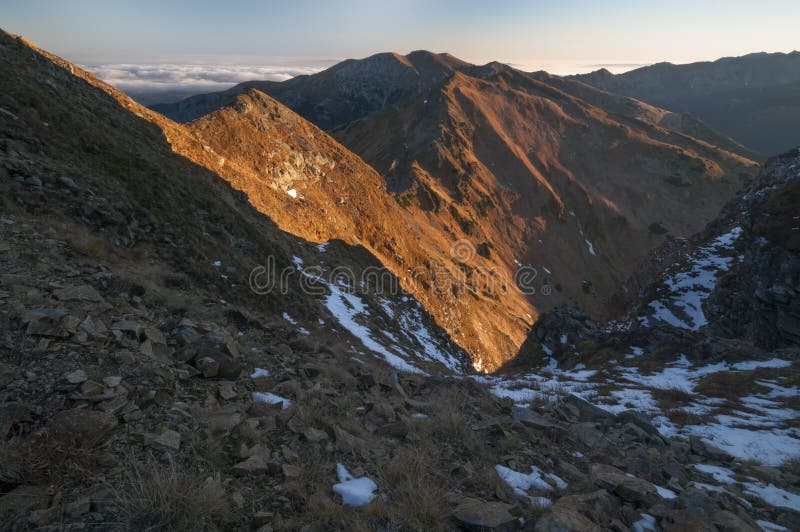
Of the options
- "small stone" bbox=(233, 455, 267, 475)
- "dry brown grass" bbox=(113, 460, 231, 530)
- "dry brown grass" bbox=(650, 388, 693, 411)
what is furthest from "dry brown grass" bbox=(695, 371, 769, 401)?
"dry brown grass" bbox=(113, 460, 231, 530)

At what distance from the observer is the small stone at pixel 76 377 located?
419cm

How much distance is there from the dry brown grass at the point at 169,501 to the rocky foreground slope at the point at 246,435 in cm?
1

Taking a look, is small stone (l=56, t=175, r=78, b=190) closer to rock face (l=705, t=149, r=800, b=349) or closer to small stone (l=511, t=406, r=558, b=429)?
small stone (l=511, t=406, r=558, b=429)

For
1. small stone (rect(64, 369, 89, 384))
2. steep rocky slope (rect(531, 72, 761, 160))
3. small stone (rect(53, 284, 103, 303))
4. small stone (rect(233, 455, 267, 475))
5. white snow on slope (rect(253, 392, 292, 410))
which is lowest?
white snow on slope (rect(253, 392, 292, 410))

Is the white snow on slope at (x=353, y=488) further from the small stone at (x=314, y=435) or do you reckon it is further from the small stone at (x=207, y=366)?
the small stone at (x=207, y=366)

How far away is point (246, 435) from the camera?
4410 millimetres

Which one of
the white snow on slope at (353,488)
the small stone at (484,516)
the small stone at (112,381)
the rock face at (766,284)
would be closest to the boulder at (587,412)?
the small stone at (484,516)

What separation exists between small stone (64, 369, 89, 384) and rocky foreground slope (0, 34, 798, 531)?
0.04 feet

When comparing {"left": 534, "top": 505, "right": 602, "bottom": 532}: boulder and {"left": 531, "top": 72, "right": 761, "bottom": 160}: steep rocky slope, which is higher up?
{"left": 531, "top": 72, "right": 761, "bottom": 160}: steep rocky slope

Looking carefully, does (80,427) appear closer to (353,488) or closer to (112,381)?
(112,381)

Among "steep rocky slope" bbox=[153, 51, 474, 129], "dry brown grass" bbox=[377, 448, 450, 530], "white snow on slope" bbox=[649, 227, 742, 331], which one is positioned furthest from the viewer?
"steep rocky slope" bbox=[153, 51, 474, 129]

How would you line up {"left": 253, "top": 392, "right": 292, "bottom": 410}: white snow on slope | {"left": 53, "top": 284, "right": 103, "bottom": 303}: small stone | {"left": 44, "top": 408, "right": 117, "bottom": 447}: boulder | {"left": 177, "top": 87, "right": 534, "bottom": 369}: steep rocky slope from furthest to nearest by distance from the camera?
{"left": 177, "top": 87, "right": 534, "bottom": 369}: steep rocky slope, {"left": 53, "top": 284, "right": 103, "bottom": 303}: small stone, {"left": 253, "top": 392, "right": 292, "bottom": 410}: white snow on slope, {"left": 44, "top": 408, "right": 117, "bottom": 447}: boulder

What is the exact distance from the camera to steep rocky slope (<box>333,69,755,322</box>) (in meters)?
68.0

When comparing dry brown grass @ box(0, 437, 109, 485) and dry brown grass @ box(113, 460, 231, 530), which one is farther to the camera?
dry brown grass @ box(0, 437, 109, 485)
